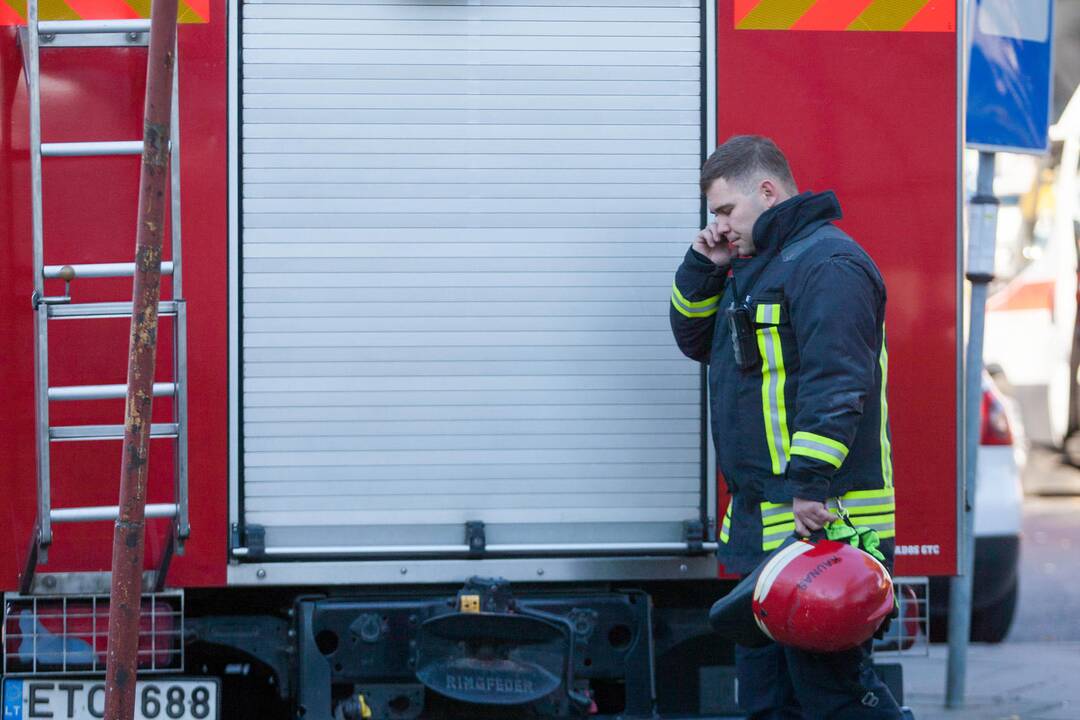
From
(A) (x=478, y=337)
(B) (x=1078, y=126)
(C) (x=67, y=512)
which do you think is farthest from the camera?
(B) (x=1078, y=126)

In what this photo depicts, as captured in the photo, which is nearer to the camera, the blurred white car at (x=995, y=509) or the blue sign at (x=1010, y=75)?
the blue sign at (x=1010, y=75)

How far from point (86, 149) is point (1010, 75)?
10.8 feet

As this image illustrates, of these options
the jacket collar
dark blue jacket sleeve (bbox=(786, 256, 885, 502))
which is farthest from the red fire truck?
dark blue jacket sleeve (bbox=(786, 256, 885, 502))

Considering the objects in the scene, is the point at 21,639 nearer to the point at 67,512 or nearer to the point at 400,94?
the point at 67,512

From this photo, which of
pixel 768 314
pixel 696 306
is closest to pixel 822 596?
→ pixel 768 314

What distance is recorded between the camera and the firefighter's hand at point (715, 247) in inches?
156

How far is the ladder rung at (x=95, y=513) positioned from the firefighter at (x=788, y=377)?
1.45 m

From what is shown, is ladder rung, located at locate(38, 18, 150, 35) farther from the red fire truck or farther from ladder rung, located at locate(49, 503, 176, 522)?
ladder rung, located at locate(49, 503, 176, 522)

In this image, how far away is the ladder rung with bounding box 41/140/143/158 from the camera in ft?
12.9

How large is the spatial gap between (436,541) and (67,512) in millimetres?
988

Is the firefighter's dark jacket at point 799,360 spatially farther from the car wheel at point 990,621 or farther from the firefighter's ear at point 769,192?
the car wheel at point 990,621

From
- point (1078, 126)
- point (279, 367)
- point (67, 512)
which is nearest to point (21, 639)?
point (67, 512)

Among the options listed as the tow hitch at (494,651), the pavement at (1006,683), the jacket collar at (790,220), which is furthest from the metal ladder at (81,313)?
the pavement at (1006,683)

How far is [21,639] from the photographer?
164 inches
